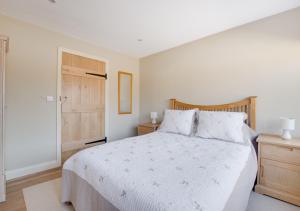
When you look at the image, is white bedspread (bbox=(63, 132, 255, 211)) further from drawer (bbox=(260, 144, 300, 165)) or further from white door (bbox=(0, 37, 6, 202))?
white door (bbox=(0, 37, 6, 202))

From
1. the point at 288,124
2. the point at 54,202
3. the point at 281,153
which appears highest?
the point at 288,124

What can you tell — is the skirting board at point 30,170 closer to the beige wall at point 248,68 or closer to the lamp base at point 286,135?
the beige wall at point 248,68

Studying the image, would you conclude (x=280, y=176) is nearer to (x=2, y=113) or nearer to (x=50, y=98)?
(x=2, y=113)

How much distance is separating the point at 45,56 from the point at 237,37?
10.9ft

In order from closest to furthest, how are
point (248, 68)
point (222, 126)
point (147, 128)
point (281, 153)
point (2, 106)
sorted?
point (2, 106) < point (281, 153) < point (222, 126) < point (248, 68) < point (147, 128)

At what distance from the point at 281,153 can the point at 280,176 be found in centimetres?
28

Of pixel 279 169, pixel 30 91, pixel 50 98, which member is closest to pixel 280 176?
pixel 279 169

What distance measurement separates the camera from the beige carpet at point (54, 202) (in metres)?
1.69

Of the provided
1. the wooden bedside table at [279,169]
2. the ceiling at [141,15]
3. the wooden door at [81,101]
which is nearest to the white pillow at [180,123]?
the wooden bedside table at [279,169]

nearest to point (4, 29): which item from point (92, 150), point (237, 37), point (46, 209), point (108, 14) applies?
point (108, 14)

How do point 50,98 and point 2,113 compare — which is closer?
point 2,113

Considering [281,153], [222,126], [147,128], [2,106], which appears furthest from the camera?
[147,128]

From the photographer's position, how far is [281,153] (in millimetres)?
1831

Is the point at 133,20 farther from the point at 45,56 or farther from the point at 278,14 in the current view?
the point at 278,14
